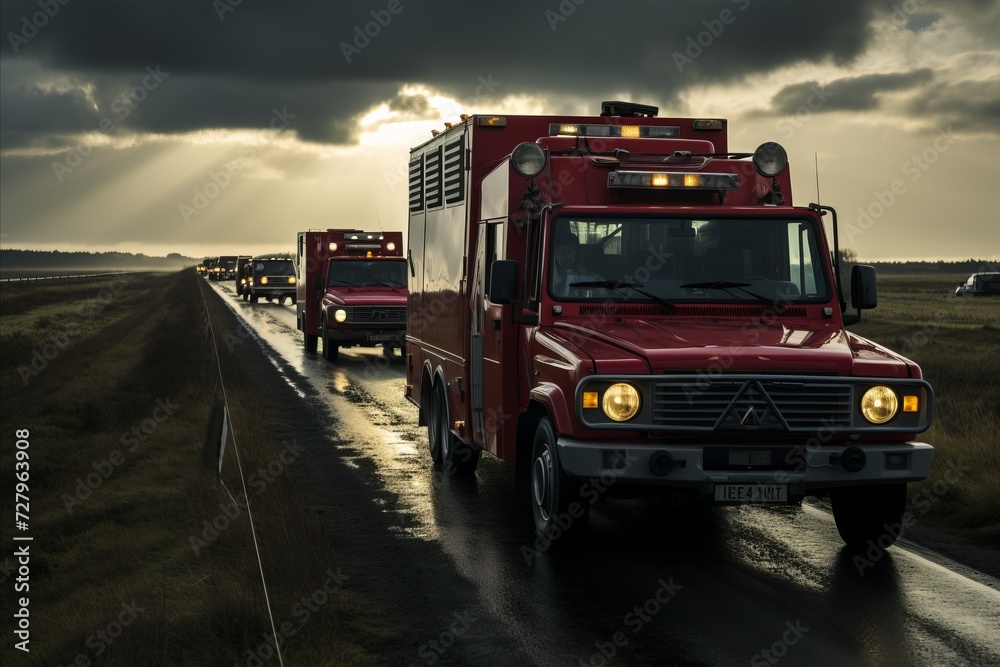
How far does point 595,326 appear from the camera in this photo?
7746mm

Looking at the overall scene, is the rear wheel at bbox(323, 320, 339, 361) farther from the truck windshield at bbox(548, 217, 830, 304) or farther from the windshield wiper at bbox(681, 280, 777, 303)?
the windshield wiper at bbox(681, 280, 777, 303)

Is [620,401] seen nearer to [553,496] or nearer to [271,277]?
[553,496]

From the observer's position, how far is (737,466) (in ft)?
22.4

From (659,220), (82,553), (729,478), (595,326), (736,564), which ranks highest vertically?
(659,220)

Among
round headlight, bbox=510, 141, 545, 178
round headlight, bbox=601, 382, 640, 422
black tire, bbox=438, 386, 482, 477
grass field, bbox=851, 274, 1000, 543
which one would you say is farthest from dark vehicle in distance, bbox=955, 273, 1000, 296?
round headlight, bbox=601, 382, 640, 422

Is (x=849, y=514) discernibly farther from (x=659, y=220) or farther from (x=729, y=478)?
(x=659, y=220)

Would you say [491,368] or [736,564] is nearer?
[736,564]

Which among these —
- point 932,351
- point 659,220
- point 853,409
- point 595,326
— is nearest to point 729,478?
point 853,409

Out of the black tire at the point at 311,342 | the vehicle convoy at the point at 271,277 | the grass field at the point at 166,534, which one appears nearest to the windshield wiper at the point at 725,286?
the grass field at the point at 166,534

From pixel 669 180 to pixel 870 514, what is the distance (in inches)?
105

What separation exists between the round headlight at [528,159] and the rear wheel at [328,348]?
57.5 ft

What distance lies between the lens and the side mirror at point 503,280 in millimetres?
7832

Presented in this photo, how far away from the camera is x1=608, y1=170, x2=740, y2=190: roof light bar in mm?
8336

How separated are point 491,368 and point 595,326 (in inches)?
58.3
